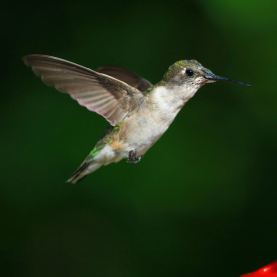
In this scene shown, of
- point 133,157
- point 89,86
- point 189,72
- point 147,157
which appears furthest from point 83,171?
point 147,157

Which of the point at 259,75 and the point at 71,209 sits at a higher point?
the point at 259,75

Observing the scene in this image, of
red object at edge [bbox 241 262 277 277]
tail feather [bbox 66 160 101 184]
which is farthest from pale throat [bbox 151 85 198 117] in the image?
red object at edge [bbox 241 262 277 277]

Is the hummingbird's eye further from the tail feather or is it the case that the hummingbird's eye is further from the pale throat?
the tail feather

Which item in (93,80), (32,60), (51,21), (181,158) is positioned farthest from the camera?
(51,21)

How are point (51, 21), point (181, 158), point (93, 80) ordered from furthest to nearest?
point (51, 21)
point (181, 158)
point (93, 80)

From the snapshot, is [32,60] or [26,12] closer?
[32,60]

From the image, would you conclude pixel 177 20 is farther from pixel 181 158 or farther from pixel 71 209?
pixel 71 209

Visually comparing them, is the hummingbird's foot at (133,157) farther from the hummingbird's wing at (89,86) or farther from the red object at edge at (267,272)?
the red object at edge at (267,272)

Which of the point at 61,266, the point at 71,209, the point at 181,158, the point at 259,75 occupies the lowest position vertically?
the point at 61,266

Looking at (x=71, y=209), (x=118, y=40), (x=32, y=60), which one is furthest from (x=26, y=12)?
(x=32, y=60)

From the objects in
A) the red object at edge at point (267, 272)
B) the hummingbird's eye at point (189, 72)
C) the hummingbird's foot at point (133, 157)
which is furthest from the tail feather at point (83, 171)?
the red object at edge at point (267, 272)
